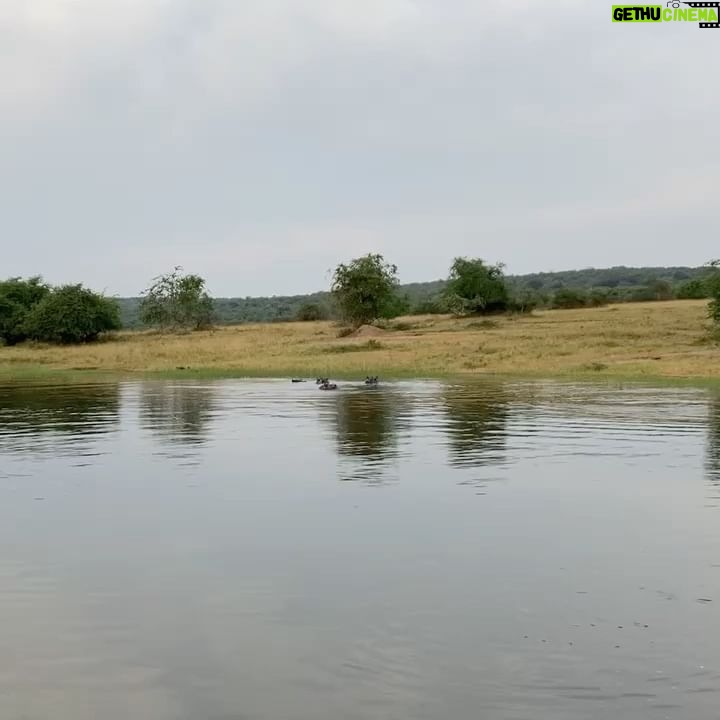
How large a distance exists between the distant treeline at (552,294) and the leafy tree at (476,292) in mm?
2877

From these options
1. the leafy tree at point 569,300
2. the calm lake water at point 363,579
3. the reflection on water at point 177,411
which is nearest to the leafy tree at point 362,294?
the leafy tree at point 569,300

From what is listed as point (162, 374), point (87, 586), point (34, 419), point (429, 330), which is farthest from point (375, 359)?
point (87, 586)

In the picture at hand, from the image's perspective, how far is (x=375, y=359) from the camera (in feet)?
176

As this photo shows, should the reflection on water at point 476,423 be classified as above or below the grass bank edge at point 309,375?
below

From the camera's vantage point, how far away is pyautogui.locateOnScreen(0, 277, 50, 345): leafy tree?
8119 centimetres

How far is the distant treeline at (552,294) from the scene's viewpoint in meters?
97.2

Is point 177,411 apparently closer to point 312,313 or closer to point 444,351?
point 444,351

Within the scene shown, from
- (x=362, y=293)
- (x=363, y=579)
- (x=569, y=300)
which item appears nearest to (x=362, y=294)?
(x=362, y=293)

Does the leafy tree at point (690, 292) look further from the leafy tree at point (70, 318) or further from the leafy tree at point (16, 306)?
the leafy tree at point (16, 306)

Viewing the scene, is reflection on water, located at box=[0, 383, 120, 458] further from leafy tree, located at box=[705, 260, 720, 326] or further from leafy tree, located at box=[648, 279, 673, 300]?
leafy tree, located at box=[648, 279, 673, 300]

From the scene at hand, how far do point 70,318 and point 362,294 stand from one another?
22345mm

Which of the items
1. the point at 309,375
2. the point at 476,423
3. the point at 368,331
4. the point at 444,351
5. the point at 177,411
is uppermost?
the point at 368,331

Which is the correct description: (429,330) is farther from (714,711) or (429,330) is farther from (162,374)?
(714,711)

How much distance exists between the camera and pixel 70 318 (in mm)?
78125
